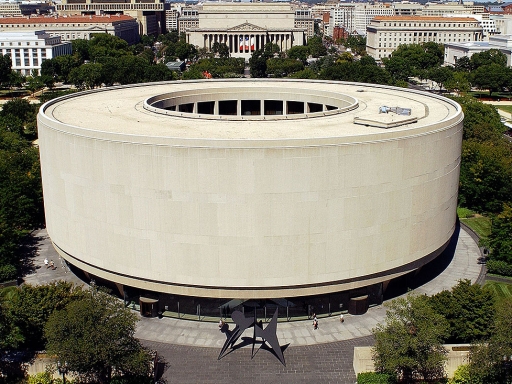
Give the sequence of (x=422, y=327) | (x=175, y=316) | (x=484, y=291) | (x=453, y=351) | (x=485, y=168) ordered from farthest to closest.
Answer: (x=485, y=168) < (x=175, y=316) < (x=484, y=291) < (x=453, y=351) < (x=422, y=327)

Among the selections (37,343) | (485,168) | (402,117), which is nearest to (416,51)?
(485,168)

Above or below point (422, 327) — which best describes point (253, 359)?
below

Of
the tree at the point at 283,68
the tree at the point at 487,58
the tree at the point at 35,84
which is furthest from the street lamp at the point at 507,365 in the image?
the tree at the point at 487,58

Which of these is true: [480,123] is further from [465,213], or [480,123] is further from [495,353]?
[495,353]

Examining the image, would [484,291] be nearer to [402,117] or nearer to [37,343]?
[402,117]

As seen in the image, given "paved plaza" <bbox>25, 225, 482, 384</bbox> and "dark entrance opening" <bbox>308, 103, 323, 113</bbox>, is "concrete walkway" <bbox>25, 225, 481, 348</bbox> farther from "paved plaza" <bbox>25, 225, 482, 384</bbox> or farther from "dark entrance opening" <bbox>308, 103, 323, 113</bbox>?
"dark entrance opening" <bbox>308, 103, 323, 113</bbox>

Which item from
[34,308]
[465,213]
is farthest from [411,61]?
[34,308]
